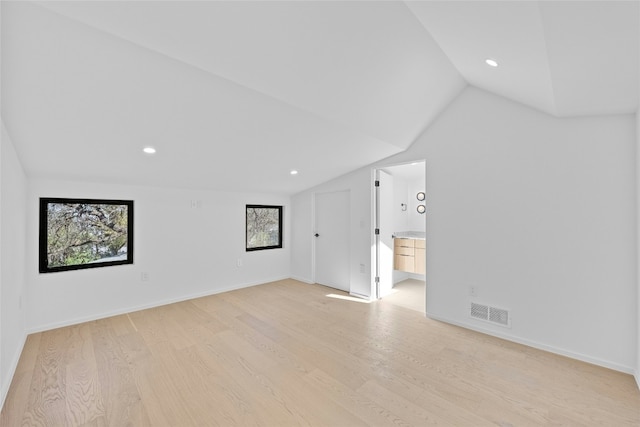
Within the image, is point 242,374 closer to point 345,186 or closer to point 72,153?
point 72,153

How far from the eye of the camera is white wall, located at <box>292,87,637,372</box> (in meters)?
2.38

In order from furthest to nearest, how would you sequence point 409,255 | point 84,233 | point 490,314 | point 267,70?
point 409,255
point 84,233
point 490,314
point 267,70

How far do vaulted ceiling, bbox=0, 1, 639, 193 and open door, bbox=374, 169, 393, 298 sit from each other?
1.30m

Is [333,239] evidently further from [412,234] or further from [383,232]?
[412,234]

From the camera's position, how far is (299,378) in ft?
→ 7.23

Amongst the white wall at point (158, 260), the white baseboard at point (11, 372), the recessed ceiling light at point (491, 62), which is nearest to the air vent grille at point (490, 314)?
the recessed ceiling light at point (491, 62)

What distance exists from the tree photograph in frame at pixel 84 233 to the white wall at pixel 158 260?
0.27ft

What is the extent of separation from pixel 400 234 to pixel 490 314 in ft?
7.99

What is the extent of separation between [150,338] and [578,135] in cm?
461

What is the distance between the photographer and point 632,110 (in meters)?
2.26

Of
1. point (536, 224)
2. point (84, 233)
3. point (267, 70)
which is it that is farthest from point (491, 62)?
point (84, 233)

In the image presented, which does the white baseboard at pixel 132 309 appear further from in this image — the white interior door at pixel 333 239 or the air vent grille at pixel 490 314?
the air vent grille at pixel 490 314

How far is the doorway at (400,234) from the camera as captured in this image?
429cm

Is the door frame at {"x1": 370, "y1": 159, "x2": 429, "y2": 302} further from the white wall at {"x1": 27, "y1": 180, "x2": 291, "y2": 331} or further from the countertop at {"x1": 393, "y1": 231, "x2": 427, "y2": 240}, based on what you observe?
the white wall at {"x1": 27, "y1": 180, "x2": 291, "y2": 331}
